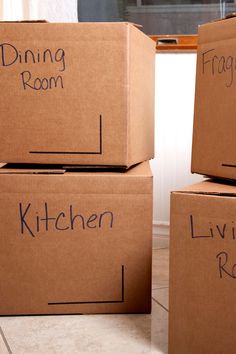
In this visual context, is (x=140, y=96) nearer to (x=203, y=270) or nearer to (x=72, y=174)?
(x=72, y=174)

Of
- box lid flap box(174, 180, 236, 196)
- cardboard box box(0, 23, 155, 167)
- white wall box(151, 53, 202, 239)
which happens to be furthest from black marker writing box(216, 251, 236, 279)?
white wall box(151, 53, 202, 239)

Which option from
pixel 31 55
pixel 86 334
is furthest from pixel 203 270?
pixel 31 55

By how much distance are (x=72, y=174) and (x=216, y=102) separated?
366 mm

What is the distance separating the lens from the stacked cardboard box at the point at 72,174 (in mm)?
1185

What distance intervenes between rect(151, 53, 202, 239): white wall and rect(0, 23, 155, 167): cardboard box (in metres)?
0.55

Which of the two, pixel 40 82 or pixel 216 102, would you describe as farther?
pixel 40 82

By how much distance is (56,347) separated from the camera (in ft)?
3.69

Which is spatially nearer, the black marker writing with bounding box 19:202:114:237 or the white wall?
the black marker writing with bounding box 19:202:114:237

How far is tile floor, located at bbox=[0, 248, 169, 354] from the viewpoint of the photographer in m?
1.12

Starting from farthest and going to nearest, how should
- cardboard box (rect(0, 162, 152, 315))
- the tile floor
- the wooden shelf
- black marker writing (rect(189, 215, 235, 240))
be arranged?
1. the wooden shelf
2. cardboard box (rect(0, 162, 152, 315))
3. the tile floor
4. black marker writing (rect(189, 215, 235, 240))

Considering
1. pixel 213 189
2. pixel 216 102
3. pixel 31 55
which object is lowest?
pixel 213 189

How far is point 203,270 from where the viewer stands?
40.2 inches

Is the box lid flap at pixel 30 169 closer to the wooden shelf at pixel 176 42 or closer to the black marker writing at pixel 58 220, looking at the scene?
the black marker writing at pixel 58 220

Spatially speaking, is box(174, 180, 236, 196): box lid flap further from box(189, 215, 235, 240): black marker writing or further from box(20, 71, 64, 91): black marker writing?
box(20, 71, 64, 91): black marker writing
